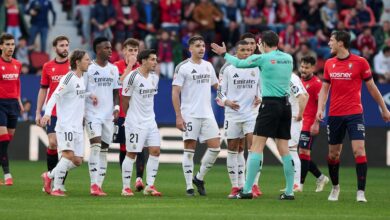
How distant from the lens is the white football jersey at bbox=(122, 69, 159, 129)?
18031mm

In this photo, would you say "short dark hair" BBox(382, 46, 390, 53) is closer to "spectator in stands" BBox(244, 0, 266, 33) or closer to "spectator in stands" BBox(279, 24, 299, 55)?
"spectator in stands" BBox(279, 24, 299, 55)

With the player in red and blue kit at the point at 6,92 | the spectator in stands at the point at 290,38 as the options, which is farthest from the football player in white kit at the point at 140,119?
the spectator in stands at the point at 290,38

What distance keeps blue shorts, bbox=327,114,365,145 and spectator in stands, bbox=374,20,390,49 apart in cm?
1648

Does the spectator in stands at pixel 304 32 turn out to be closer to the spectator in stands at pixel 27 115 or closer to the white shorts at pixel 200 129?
the spectator in stands at pixel 27 115

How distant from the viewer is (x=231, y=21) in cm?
3416

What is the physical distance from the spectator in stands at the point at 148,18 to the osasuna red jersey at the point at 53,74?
1423cm

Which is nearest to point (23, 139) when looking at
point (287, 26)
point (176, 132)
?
point (176, 132)

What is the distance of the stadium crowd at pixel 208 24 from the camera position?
32625 mm

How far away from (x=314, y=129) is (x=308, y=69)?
2.05m

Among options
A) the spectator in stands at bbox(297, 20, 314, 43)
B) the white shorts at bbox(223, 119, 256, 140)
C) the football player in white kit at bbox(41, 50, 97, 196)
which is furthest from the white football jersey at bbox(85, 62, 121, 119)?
the spectator in stands at bbox(297, 20, 314, 43)

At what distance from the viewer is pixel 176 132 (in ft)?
90.6

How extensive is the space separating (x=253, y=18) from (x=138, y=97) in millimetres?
16222

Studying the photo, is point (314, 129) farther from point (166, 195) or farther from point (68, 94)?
point (68, 94)

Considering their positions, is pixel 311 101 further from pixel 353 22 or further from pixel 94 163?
pixel 353 22
